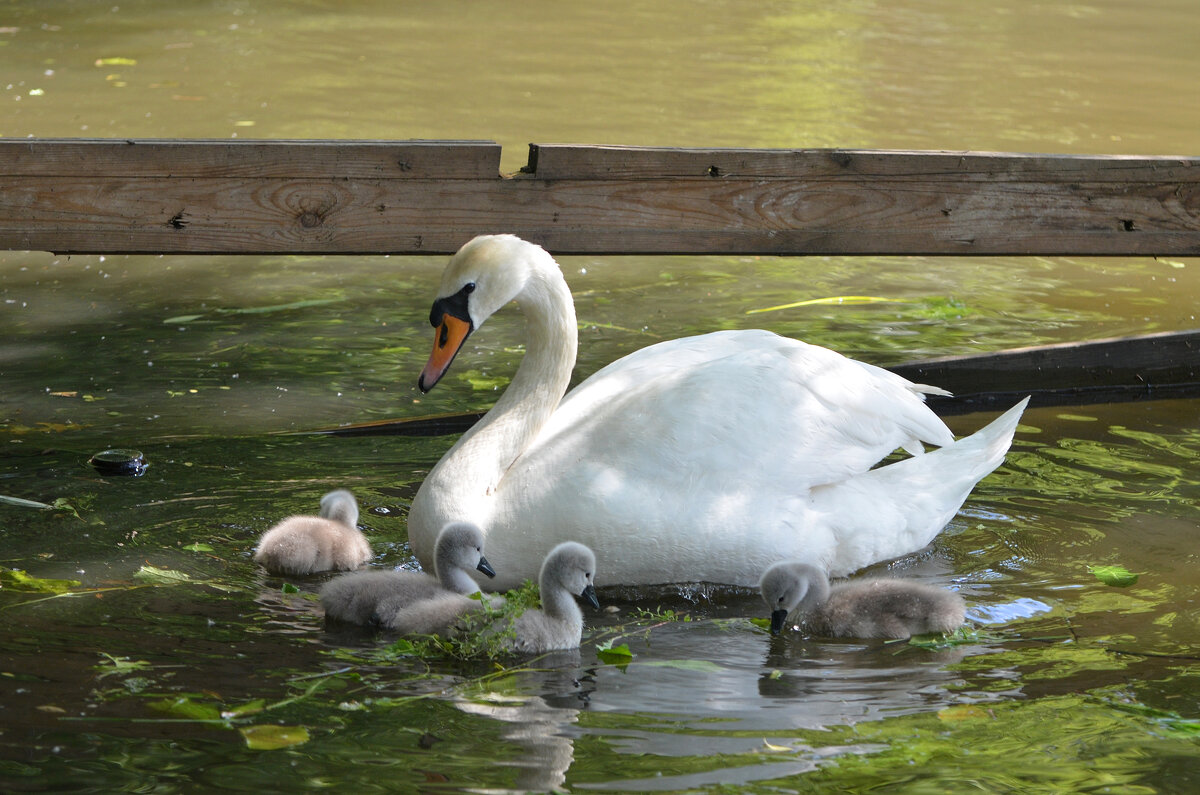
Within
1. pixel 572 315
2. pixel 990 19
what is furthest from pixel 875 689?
pixel 990 19

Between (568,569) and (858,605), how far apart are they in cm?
81

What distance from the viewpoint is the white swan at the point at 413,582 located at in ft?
13.4

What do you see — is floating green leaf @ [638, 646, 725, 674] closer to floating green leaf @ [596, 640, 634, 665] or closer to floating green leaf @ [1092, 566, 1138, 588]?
floating green leaf @ [596, 640, 634, 665]

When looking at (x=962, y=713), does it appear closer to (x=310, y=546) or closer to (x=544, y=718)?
(x=544, y=718)

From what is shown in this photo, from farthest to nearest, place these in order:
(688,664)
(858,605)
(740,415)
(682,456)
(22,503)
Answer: (22,503)
(740,415)
(682,456)
(858,605)
(688,664)

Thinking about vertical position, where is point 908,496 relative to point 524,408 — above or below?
below

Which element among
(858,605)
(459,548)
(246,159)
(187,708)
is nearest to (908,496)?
(858,605)

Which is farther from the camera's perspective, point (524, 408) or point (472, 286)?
point (524, 408)

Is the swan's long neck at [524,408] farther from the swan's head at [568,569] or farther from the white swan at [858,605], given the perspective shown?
the white swan at [858,605]

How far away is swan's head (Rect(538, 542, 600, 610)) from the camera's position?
157 inches

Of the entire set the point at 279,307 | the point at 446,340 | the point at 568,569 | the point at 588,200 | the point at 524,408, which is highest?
the point at 588,200

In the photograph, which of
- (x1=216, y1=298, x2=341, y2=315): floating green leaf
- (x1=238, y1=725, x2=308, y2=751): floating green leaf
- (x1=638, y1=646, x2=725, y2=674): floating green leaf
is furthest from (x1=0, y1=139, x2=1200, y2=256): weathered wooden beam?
(x1=216, y1=298, x2=341, y2=315): floating green leaf

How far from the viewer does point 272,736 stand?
335 cm

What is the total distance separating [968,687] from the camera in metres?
3.70
